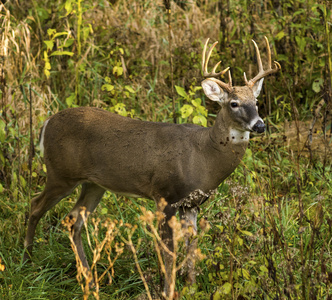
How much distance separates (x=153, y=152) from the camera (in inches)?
162

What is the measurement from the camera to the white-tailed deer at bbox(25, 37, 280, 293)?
398 centimetres

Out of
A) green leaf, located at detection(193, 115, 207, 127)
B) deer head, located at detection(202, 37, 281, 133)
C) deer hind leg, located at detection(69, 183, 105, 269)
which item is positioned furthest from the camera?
green leaf, located at detection(193, 115, 207, 127)

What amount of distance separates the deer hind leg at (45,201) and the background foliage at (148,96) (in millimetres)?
105

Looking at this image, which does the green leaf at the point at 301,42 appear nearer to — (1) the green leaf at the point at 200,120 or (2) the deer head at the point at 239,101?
(1) the green leaf at the point at 200,120

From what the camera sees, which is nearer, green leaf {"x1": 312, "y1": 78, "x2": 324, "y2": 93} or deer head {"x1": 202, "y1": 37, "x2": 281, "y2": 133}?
deer head {"x1": 202, "y1": 37, "x2": 281, "y2": 133}

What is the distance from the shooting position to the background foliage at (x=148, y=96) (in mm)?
4156

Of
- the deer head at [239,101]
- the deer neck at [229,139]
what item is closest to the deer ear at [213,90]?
the deer head at [239,101]

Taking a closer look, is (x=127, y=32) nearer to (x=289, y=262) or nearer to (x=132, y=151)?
(x=132, y=151)

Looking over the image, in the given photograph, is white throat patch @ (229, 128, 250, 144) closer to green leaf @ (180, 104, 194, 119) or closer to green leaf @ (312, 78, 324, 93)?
green leaf @ (180, 104, 194, 119)

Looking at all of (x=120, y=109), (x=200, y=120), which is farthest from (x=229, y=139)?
(x=120, y=109)

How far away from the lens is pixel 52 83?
653cm

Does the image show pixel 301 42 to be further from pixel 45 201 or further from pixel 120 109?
pixel 45 201

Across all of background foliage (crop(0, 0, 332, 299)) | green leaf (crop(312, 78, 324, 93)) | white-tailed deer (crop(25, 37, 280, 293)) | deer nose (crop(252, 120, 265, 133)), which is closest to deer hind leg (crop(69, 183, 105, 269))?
white-tailed deer (crop(25, 37, 280, 293))

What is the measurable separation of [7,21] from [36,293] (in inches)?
118
